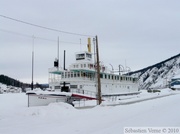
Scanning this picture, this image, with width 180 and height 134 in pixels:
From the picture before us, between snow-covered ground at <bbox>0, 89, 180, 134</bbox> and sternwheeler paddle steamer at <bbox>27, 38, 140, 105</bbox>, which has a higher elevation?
sternwheeler paddle steamer at <bbox>27, 38, 140, 105</bbox>

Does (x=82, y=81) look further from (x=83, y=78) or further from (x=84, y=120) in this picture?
(x=84, y=120)

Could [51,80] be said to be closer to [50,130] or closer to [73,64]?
[73,64]

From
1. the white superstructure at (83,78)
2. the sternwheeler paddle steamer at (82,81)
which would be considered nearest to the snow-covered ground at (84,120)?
the sternwheeler paddle steamer at (82,81)

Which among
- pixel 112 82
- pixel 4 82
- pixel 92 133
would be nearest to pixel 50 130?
pixel 92 133

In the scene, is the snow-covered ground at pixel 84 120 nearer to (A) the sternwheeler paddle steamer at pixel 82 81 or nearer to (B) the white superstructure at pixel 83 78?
(A) the sternwheeler paddle steamer at pixel 82 81

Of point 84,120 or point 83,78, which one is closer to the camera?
point 84,120

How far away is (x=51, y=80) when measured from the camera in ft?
112

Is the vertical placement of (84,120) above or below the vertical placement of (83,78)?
below

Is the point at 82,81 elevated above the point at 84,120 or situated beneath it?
elevated above

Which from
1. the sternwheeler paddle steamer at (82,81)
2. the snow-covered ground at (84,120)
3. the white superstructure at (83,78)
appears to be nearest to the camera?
the snow-covered ground at (84,120)

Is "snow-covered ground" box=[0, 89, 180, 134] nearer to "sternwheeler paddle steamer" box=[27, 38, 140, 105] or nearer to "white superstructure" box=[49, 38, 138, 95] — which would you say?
"sternwheeler paddle steamer" box=[27, 38, 140, 105]

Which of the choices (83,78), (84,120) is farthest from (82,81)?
(84,120)

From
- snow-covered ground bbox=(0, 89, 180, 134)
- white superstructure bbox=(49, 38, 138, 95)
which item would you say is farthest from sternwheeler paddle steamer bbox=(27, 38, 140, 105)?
snow-covered ground bbox=(0, 89, 180, 134)

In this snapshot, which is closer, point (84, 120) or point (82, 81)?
point (84, 120)
